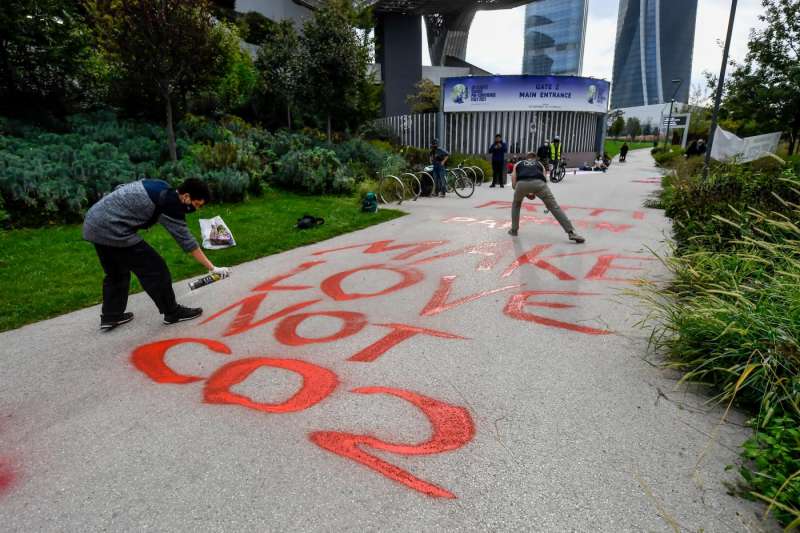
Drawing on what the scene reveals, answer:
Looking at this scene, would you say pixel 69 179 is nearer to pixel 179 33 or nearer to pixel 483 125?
pixel 179 33

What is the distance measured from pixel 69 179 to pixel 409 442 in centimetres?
955

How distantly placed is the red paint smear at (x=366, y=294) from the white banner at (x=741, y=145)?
13.6 meters

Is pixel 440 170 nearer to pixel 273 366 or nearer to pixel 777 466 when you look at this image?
pixel 273 366

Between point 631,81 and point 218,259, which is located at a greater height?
point 631,81

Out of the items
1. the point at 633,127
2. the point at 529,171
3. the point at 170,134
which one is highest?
the point at 633,127

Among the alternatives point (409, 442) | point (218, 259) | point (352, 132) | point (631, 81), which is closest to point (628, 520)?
point (409, 442)

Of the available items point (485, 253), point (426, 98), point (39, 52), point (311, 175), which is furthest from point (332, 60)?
point (426, 98)

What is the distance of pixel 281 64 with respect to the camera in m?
19.3

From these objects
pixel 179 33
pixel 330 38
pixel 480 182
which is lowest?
pixel 480 182

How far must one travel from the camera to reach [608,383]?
3033 mm

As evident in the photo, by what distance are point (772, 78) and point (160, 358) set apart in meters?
21.0

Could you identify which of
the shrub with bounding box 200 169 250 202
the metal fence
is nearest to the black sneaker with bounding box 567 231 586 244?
the shrub with bounding box 200 169 250 202

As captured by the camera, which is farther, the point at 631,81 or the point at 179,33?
the point at 631,81

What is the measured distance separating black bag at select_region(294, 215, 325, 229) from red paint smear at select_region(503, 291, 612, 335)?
488 centimetres
